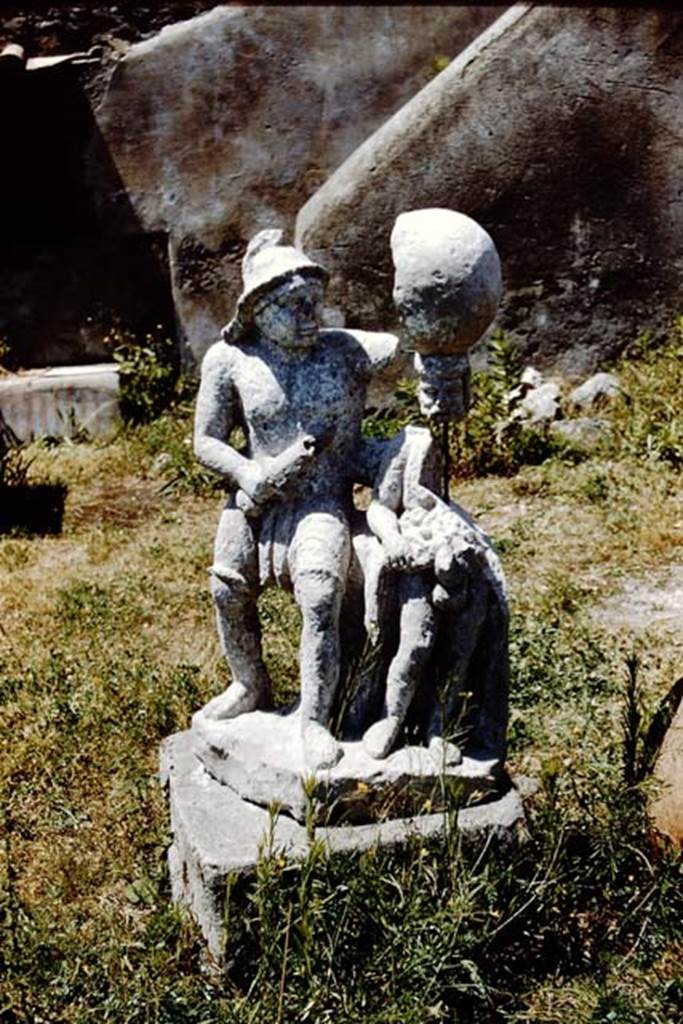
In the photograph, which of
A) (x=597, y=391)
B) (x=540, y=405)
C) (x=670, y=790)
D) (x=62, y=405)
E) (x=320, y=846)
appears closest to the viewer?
(x=320, y=846)

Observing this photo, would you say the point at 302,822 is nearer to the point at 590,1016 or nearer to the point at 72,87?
the point at 590,1016

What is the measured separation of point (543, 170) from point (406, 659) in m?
5.30

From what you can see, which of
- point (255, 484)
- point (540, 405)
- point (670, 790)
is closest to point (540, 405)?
point (540, 405)

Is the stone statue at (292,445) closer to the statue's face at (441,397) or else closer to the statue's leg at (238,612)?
the statue's leg at (238,612)

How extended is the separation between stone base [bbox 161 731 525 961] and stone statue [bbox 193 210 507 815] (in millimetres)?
68

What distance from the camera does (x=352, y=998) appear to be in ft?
10.4

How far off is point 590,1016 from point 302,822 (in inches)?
34.4

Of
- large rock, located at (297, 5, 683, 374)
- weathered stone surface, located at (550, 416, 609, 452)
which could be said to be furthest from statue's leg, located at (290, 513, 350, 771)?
large rock, located at (297, 5, 683, 374)

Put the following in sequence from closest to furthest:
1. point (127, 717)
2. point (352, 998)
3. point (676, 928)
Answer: point (352, 998) → point (676, 928) → point (127, 717)

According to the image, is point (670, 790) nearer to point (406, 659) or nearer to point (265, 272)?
point (406, 659)

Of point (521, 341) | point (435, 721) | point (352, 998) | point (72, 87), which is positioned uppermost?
point (72, 87)

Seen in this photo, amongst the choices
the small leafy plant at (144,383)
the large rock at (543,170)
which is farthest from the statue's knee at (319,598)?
the small leafy plant at (144,383)

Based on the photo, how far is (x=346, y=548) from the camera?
141 inches

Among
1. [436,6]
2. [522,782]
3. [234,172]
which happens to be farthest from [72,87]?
[522,782]
